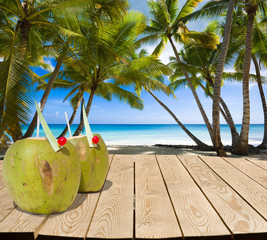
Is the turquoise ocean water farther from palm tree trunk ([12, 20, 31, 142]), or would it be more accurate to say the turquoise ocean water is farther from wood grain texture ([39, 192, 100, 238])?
wood grain texture ([39, 192, 100, 238])

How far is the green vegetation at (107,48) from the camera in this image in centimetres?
393

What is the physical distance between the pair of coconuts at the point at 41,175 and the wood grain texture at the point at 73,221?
46 mm

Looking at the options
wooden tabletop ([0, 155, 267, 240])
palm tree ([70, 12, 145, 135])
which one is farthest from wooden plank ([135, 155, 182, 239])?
palm tree ([70, 12, 145, 135])

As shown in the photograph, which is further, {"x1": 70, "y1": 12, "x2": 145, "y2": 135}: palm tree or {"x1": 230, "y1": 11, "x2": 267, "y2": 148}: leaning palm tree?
{"x1": 230, "y1": 11, "x2": 267, "y2": 148}: leaning palm tree

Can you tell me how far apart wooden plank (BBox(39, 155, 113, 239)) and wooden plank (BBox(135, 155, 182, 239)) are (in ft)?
0.72

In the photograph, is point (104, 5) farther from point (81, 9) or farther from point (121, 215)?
point (121, 215)

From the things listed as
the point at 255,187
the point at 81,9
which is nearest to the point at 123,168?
the point at 255,187

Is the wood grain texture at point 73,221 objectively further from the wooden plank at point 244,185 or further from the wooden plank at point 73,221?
the wooden plank at point 244,185

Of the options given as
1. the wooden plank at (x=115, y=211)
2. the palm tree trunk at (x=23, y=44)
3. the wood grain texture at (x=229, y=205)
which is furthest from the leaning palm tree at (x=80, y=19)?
the wood grain texture at (x=229, y=205)

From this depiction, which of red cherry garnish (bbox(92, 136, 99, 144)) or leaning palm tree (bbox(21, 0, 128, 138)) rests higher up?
leaning palm tree (bbox(21, 0, 128, 138))

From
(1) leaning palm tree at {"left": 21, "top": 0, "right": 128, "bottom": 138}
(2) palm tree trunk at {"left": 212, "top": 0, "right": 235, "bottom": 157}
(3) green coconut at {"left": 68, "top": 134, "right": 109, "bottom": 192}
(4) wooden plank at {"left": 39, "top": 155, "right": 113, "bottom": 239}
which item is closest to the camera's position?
(4) wooden plank at {"left": 39, "top": 155, "right": 113, "bottom": 239}

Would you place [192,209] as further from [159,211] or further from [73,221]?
[73,221]

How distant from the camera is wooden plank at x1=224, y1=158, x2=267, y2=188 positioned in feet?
4.98

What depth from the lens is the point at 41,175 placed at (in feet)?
2.94
